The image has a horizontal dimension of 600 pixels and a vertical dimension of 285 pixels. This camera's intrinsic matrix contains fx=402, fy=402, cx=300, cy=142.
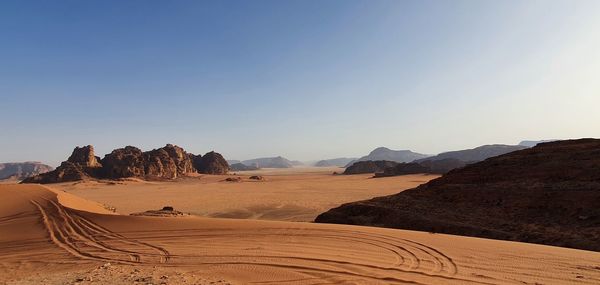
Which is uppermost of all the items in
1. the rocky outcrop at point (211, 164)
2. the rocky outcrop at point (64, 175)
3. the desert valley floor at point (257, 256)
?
the rocky outcrop at point (211, 164)

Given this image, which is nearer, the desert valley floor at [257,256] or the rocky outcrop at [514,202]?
the desert valley floor at [257,256]

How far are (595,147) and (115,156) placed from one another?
81659 mm

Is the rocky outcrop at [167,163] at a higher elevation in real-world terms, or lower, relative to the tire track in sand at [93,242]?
higher

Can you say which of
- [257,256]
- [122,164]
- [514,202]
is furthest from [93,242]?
[122,164]

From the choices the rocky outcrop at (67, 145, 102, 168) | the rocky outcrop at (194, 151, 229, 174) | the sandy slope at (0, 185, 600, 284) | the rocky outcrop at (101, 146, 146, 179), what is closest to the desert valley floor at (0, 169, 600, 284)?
the sandy slope at (0, 185, 600, 284)

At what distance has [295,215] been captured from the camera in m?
23.1

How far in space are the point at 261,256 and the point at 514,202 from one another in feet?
36.4

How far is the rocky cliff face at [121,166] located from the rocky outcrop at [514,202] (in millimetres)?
68170

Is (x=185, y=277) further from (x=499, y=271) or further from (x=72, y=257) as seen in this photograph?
(x=499, y=271)

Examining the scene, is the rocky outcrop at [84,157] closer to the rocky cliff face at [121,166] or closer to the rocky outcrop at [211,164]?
the rocky cliff face at [121,166]

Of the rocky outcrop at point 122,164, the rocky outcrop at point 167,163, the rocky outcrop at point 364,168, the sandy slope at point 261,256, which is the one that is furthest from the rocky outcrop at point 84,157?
the sandy slope at point 261,256

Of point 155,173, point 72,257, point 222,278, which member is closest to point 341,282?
point 222,278

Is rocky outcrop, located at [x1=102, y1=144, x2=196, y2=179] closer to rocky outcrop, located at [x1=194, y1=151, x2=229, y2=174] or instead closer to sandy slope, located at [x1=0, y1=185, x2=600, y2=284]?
rocky outcrop, located at [x1=194, y1=151, x2=229, y2=174]

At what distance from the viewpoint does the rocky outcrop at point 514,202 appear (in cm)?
1282
